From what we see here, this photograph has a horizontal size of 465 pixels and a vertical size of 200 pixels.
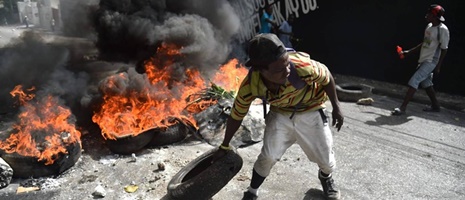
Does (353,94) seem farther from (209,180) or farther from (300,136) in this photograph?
(209,180)

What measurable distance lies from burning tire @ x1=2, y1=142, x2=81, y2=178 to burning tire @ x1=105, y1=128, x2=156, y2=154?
1.76ft

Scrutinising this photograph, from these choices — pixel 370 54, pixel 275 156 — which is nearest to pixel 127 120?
pixel 275 156

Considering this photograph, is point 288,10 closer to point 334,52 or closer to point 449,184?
point 334,52

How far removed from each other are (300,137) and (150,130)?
2313 millimetres

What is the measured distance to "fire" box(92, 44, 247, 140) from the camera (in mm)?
5039

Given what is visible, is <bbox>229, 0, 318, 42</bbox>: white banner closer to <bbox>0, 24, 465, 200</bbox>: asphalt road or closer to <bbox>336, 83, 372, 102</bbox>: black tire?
<bbox>336, 83, 372, 102</bbox>: black tire

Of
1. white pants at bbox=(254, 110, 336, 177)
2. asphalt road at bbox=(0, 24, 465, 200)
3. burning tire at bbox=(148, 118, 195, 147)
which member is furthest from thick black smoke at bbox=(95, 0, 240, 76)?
white pants at bbox=(254, 110, 336, 177)

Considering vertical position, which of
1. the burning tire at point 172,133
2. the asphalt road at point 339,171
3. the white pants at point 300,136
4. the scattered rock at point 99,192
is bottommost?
the asphalt road at point 339,171

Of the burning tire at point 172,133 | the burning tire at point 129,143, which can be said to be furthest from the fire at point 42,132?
the burning tire at point 172,133

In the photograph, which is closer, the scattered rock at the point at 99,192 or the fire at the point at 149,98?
the scattered rock at the point at 99,192

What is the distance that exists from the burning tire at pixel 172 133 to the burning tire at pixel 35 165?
3.71ft

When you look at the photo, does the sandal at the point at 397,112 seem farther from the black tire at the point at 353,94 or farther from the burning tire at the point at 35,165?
the burning tire at the point at 35,165

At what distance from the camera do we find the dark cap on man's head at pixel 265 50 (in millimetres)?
2818

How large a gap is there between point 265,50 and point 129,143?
2.75 metres
